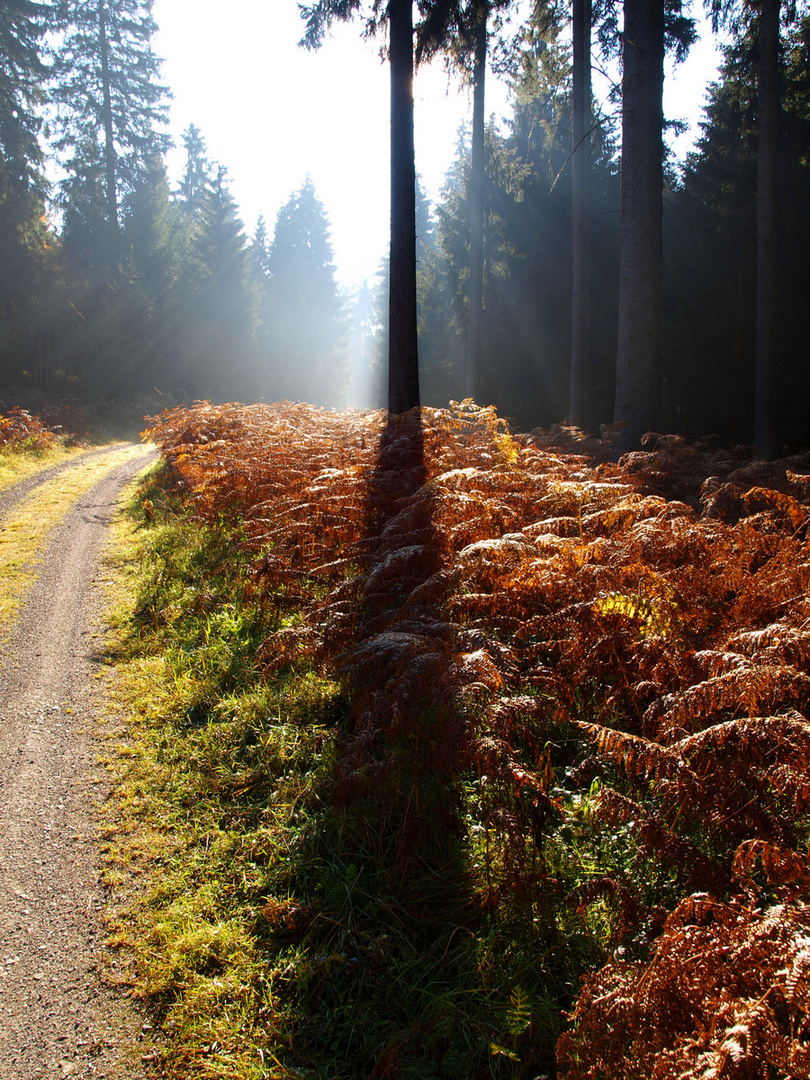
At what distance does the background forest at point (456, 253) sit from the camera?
20.0 meters

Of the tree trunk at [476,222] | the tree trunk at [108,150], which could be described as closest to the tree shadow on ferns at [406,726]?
the tree trunk at [476,222]

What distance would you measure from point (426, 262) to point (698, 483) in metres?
29.0

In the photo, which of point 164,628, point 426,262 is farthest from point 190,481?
point 426,262

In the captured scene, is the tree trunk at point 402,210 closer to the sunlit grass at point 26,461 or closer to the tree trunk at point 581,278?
the tree trunk at point 581,278

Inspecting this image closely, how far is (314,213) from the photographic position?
50.6m

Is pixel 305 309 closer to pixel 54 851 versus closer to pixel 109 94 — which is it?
pixel 109 94

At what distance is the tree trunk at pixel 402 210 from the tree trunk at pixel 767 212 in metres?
7.90

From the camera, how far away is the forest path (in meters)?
2.11

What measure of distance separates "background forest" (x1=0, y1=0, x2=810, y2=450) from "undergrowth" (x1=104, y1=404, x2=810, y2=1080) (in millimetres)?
12955

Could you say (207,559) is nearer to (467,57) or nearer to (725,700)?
(725,700)

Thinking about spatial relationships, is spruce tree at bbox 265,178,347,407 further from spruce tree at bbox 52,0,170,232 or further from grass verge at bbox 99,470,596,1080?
grass verge at bbox 99,470,596,1080

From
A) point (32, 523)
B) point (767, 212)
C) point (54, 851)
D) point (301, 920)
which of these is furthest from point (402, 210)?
point (301, 920)

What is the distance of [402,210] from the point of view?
31.5ft

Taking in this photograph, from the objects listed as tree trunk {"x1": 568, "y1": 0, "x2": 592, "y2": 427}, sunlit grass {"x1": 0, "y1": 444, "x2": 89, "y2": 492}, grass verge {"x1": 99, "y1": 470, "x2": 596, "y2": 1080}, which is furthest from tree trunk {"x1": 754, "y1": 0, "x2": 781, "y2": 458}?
sunlit grass {"x1": 0, "y1": 444, "x2": 89, "y2": 492}
